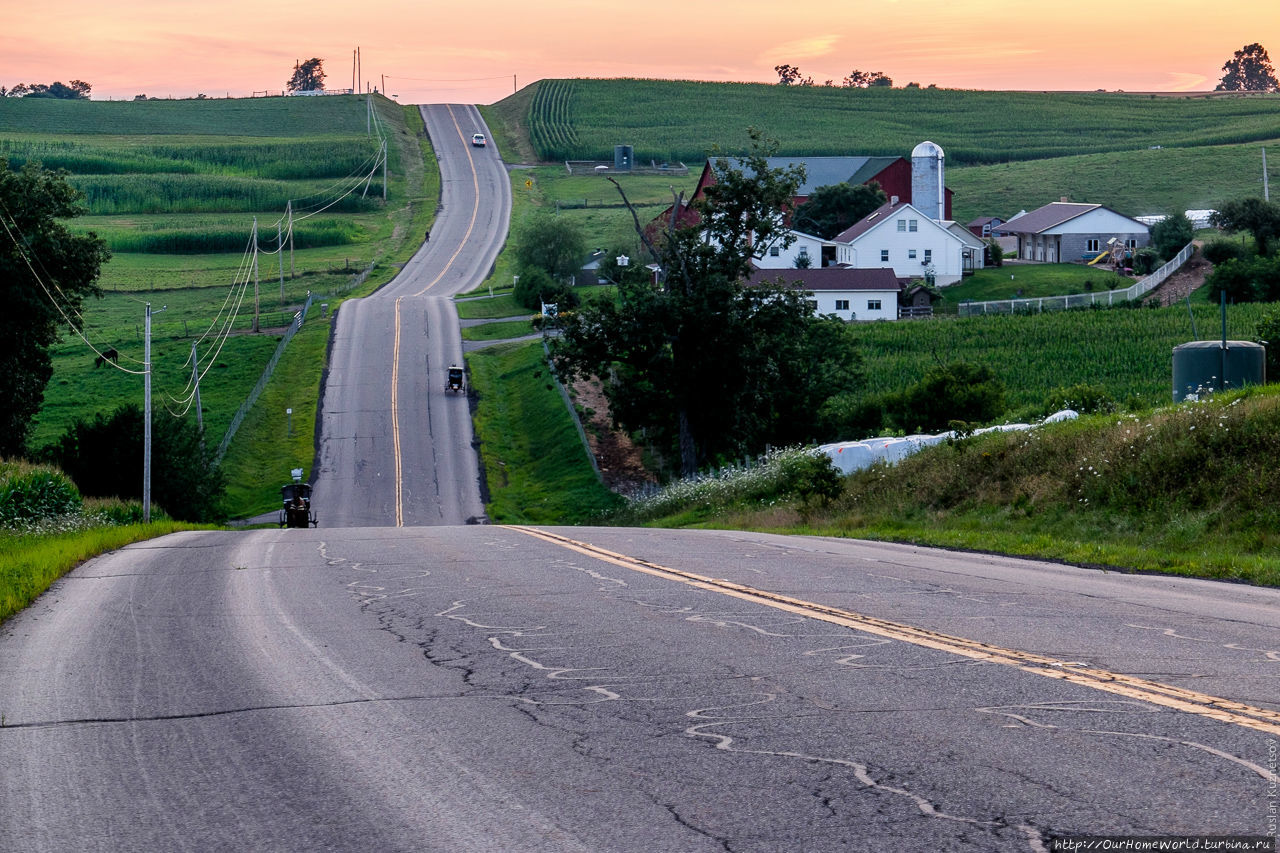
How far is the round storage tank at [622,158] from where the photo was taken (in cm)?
15838

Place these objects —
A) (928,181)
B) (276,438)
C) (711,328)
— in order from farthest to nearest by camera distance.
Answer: (928,181), (276,438), (711,328)

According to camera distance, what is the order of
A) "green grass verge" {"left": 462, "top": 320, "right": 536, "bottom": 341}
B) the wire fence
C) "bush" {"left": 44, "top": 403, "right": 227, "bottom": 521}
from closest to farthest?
"bush" {"left": 44, "top": 403, "right": 227, "bottom": 521} < the wire fence < "green grass verge" {"left": 462, "top": 320, "right": 536, "bottom": 341}

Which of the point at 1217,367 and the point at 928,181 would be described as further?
the point at 928,181

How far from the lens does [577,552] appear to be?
1622 centimetres

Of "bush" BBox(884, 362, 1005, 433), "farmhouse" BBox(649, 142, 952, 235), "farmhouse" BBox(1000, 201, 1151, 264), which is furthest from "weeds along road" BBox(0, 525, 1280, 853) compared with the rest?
"farmhouse" BBox(649, 142, 952, 235)

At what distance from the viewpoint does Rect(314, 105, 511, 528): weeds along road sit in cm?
4841

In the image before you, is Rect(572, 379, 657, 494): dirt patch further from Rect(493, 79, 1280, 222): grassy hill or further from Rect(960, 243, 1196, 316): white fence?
Rect(493, 79, 1280, 222): grassy hill

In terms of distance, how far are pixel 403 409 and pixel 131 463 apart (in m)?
22.0

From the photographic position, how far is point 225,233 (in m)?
110

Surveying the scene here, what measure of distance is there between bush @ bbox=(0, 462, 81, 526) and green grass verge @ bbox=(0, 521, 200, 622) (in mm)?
2534

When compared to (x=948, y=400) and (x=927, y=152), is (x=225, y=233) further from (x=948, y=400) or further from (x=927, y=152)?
(x=948, y=400)

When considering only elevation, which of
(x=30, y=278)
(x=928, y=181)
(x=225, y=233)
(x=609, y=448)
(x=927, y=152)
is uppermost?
(x=927, y=152)

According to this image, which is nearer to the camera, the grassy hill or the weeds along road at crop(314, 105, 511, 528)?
the weeds along road at crop(314, 105, 511, 528)

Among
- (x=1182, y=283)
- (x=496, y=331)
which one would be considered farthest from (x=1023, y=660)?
(x=1182, y=283)
